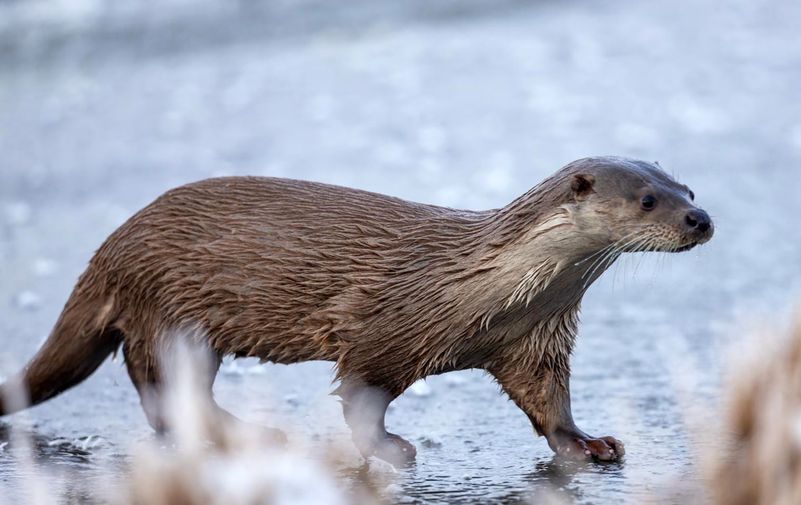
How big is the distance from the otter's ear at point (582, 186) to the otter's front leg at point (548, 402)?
532 millimetres

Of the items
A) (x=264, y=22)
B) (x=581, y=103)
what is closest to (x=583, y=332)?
(x=581, y=103)

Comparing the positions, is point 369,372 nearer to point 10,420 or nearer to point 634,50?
point 10,420

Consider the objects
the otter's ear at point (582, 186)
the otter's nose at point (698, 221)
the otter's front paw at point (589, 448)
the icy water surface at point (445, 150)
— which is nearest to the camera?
the otter's nose at point (698, 221)

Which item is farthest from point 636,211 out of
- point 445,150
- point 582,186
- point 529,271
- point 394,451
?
point 445,150

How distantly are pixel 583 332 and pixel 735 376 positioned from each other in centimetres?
250

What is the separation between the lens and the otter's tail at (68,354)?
4.41 metres

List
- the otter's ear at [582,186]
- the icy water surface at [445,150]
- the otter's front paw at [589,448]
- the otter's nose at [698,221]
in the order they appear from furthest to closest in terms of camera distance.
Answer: the icy water surface at [445,150]
the otter's front paw at [589,448]
the otter's ear at [582,186]
the otter's nose at [698,221]

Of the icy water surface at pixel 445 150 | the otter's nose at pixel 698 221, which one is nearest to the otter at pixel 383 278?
the otter's nose at pixel 698 221

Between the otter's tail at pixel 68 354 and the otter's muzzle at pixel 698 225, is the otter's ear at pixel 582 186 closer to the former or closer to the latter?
the otter's muzzle at pixel 698 225

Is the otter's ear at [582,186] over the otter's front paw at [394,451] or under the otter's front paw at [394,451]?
over

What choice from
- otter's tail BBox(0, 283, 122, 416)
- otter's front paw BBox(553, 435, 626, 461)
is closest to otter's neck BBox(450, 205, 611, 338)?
otter's front paw BBox(553, 435, 626, 461)

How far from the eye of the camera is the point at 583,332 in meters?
5.61

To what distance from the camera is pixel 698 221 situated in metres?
3.61

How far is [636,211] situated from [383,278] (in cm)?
71
